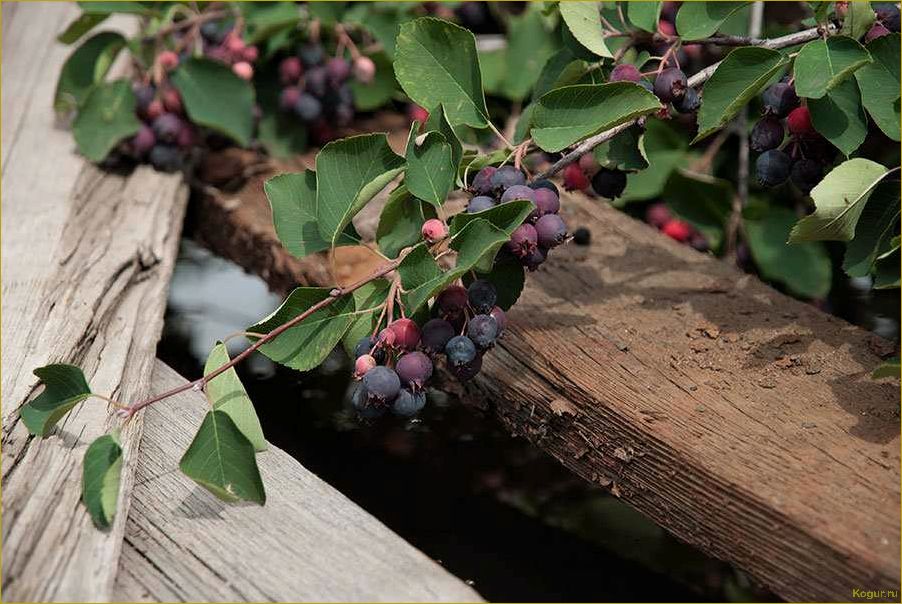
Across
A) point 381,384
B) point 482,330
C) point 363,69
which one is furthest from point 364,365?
point 363,69

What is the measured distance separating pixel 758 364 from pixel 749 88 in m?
0.34

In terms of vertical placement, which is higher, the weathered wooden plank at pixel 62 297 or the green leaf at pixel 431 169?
the green leaf at pixel 431 169

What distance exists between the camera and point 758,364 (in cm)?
143

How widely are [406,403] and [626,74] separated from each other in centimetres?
50

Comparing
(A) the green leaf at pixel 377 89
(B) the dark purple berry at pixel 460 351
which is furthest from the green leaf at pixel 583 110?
(A) the green leaf at pixel 377 89

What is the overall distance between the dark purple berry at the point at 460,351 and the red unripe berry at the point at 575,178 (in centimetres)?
37

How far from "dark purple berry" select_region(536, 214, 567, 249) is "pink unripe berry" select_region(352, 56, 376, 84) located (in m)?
1.01

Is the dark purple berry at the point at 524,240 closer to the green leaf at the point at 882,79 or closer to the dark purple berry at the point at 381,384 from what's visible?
the dark purple berry at the point at 381,384

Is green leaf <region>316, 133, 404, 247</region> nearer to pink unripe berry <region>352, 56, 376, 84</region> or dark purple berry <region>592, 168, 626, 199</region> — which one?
dark purple berry <region>592, 168, 626, 199</region>

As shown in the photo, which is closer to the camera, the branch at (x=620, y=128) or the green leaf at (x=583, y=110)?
the green leaf at (x=583, y=110)

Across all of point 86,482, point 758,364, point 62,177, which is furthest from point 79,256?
point 758,364

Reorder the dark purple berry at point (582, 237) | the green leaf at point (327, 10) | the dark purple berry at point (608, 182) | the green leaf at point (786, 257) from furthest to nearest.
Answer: the green leaf at point (327, 10) → the green leaf at point (786, 257) → the dark purple berry at point (582, 237) → the dark purple berry at point (608, 182)

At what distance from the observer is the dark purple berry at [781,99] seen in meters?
1.43

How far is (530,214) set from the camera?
133 cm
